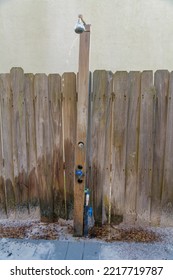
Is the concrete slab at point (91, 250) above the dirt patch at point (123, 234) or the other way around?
the other way around

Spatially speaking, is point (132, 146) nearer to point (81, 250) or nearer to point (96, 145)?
point (96, 145)

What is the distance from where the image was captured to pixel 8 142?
292 centimetres

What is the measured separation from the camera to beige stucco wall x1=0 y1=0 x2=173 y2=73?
361 cm

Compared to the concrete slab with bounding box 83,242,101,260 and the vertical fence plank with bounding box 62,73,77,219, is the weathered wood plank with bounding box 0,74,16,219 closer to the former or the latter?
the vertical fence plank with bounding box 62,73,77,219

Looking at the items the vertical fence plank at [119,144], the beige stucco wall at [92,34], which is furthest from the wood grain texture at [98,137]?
the beige stucco wall at [92,34]

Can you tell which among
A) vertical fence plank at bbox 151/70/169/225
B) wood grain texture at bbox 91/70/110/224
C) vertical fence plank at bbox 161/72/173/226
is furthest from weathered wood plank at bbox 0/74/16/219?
vertical fence plank at bbox 161/72/173/226

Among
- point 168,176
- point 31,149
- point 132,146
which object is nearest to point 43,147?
point 31,149

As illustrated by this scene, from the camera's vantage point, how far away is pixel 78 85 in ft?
8.34

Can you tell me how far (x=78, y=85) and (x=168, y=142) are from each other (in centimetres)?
113

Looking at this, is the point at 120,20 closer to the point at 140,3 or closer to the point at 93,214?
the point at 140,3

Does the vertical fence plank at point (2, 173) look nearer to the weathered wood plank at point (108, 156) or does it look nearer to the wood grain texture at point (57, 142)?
the wood grain texture at point (57, 142)

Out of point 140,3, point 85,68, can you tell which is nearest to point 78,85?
point 85,68

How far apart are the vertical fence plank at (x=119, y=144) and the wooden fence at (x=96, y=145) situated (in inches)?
0.4

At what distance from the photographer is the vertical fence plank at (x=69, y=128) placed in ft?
8.81
